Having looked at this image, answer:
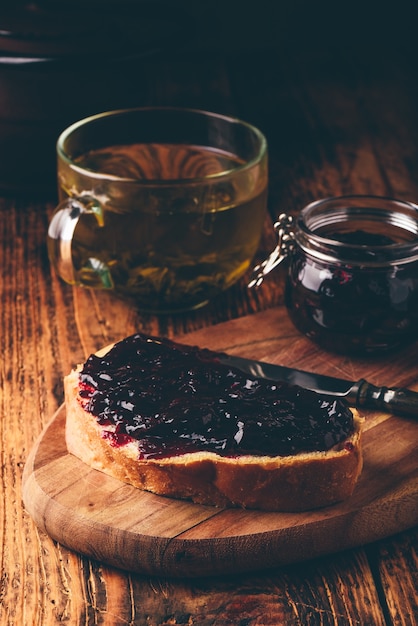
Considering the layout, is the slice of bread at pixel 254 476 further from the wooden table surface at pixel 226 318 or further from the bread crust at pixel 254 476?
the wooden table surface at pixel 226 318

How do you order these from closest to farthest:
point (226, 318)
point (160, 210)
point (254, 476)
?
1. point (254, 476)
2. point (160, 210)
3. point (226, 318)

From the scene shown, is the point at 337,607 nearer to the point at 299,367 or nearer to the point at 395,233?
the point at 299,367

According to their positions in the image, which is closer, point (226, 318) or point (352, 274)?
point (352, 274)

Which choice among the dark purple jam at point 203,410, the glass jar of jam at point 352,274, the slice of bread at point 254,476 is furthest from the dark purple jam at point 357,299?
the slice of bread at point 254,476

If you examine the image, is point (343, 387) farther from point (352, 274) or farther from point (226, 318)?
point (226, 318)

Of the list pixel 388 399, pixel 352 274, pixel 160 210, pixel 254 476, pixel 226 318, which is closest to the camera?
pixel 254 476

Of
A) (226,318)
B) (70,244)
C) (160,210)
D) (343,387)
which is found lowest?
(226,318)

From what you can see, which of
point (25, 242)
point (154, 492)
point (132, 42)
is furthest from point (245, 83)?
point (154, 492)

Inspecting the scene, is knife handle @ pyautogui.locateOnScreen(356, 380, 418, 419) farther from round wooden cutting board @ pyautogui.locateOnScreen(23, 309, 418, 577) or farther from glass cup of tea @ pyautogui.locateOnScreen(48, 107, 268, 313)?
glass cup of tea @ pyautogui.locateOnScreen(48, 107, 268, 313)

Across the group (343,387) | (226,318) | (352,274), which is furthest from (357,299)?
(226,318)
